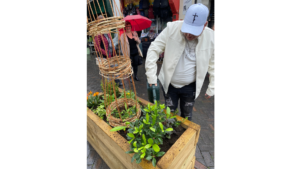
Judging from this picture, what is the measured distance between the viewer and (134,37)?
326 cm

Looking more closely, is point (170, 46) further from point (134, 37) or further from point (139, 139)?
point (134, 37)

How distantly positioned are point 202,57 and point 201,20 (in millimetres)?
406

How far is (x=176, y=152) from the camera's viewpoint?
1.12 metres

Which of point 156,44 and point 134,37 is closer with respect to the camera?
point 156,44

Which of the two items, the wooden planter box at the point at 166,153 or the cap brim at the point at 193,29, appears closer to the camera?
the wooden planter box at the point at 166,153

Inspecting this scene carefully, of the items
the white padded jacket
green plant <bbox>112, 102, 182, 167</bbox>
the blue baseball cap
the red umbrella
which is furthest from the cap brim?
the red umbrella

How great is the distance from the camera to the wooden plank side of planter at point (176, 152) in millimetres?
1045

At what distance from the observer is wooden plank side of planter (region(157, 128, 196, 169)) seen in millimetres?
1045

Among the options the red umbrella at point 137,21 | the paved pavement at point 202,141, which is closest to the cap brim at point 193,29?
the paved pavement at point 202,141

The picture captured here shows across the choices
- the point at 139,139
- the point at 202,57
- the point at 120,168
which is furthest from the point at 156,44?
the point at 120,168

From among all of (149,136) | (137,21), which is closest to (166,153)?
(149,136)

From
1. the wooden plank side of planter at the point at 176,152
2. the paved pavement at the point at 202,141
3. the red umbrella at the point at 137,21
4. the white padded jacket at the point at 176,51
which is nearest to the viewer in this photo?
the wooden plank side of planter at the point at 176,152

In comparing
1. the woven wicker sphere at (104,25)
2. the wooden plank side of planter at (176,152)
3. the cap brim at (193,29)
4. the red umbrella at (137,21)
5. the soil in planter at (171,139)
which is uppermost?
the red umbrella at (137,21)

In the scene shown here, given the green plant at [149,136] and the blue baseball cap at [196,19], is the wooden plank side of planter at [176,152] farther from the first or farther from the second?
the blue baseball cap at [196,19]
